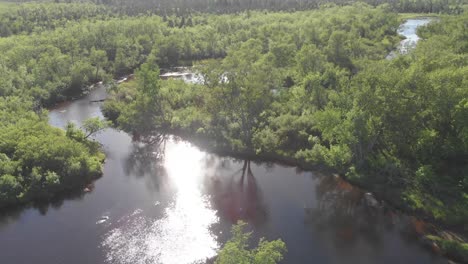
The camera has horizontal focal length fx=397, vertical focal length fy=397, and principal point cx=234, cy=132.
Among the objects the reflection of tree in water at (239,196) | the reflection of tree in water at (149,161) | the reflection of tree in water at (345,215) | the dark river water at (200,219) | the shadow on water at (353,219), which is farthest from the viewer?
the reflection of tree in water at (149,161)

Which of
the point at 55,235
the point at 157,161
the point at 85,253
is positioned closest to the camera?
the point at 85,253

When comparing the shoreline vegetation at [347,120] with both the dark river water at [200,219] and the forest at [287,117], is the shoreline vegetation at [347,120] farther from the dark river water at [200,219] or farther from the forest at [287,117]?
the dark river water at [200,219]

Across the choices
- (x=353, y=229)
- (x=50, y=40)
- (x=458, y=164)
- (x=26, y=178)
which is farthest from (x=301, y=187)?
(x=50, y=40)

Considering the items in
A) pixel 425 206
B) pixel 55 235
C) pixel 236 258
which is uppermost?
pixel 236 258

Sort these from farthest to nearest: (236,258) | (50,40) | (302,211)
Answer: (50,40) < (302,211) < (236,258)

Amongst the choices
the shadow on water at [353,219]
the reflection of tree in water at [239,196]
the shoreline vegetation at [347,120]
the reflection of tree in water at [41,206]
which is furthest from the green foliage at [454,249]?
the reflection of tree in water at [41,206]

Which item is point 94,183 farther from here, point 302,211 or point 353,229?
point 353,229

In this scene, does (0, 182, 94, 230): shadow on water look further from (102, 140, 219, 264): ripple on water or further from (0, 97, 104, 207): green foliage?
(102, 140, 219, 264): ripple on water

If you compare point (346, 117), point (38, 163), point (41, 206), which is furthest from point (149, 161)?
point (346, 117)
